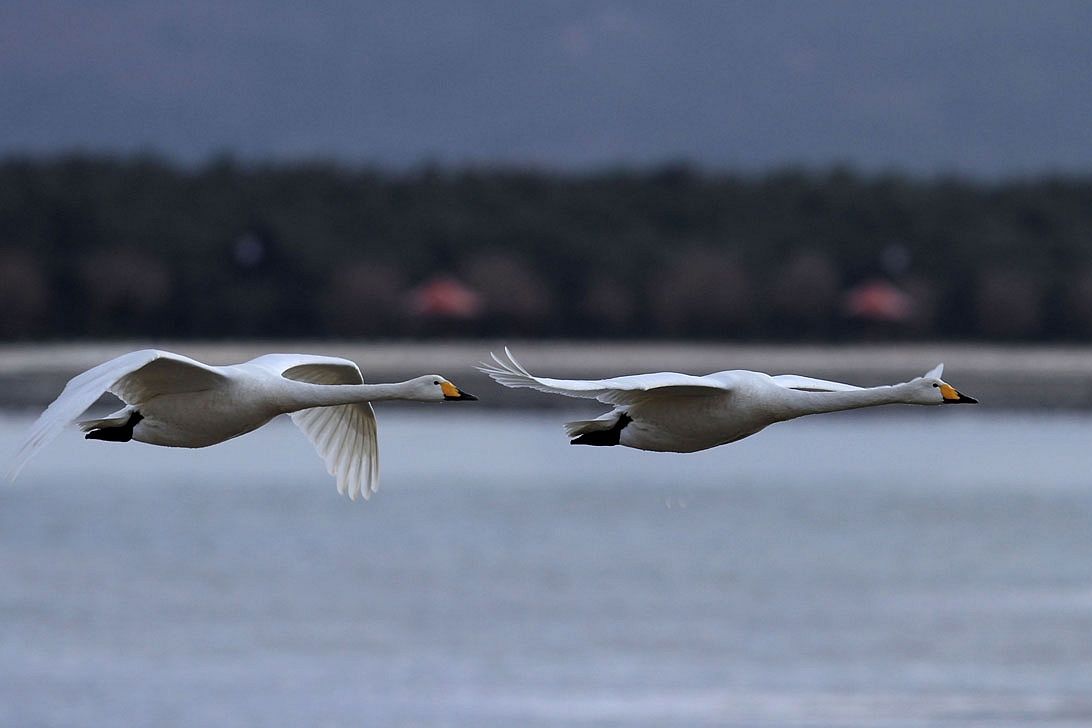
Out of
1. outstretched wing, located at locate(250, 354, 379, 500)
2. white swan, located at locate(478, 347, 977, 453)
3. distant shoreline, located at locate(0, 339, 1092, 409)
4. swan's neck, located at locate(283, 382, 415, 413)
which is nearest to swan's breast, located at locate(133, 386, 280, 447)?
swan's neck, located at locate(283, 382, 415, 413)

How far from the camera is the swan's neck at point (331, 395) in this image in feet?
49.2

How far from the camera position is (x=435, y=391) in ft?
49.8

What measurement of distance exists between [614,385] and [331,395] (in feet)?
6.73

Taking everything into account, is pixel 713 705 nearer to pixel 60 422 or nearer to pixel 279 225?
pixel 60 422

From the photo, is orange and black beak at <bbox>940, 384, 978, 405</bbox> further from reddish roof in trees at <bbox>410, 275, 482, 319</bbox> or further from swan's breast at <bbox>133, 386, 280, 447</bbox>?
reddish roof in trees at <bbox>410, 275, 482, 319</bbox>

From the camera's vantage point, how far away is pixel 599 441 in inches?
587

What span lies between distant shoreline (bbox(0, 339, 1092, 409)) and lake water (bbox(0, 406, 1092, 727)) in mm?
1607

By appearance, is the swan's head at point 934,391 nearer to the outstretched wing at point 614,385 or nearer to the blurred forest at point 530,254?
the outstretched wing at point 614,385

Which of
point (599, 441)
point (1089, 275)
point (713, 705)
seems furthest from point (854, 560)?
point (1089, 275)

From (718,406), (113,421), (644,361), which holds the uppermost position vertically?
(644,361)

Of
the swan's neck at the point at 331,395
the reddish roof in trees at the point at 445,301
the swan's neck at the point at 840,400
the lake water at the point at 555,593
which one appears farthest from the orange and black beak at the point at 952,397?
the reddish roof in trees at the point at 445,301

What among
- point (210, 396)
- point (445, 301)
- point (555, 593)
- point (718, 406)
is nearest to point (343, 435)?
point (210, 396)

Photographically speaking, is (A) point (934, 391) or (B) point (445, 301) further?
(B) point (445, 301)

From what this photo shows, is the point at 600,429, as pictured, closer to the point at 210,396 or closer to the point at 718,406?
the point at 718,406
